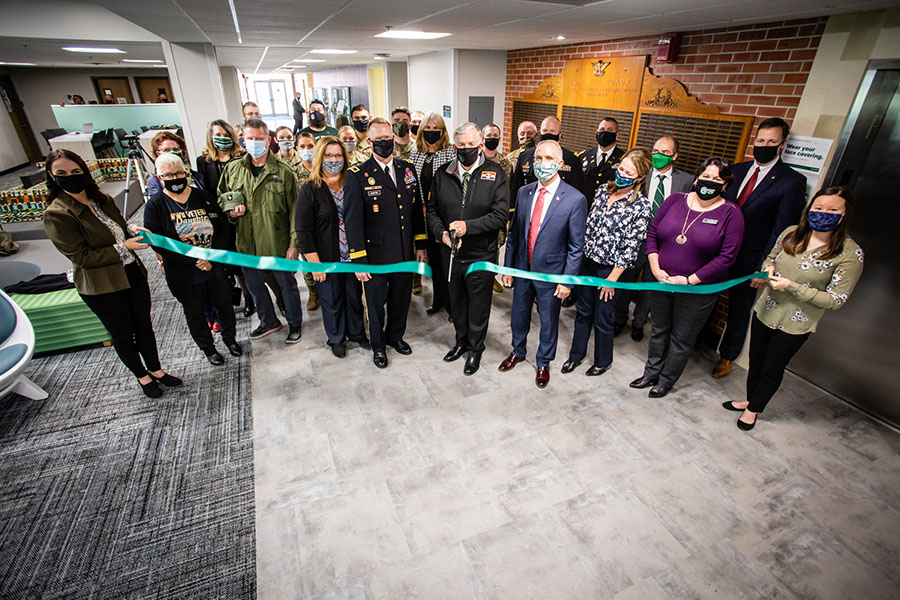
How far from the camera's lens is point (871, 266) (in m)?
2.94

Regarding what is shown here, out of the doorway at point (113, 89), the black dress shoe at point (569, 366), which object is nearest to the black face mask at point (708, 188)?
the black dress shoe at point (569, 366)

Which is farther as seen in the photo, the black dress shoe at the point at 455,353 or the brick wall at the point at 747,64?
the black dress shoe at the point at 455,353

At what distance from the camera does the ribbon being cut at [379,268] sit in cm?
284

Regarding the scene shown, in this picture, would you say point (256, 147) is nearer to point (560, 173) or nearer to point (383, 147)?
point (383, 147)

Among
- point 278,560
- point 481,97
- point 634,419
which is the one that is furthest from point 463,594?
point 481,97

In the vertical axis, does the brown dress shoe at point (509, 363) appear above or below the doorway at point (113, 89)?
below

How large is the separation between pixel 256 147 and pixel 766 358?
394 cm

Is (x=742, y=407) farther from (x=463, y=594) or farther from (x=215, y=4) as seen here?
(x=215, y=4)

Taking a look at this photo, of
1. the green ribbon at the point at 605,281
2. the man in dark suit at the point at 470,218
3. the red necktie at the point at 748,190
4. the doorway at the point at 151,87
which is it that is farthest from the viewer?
the doorway at the point at 151,87

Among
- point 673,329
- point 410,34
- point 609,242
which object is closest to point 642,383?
point 673,329

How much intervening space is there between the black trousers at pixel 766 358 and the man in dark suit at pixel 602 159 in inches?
74.2

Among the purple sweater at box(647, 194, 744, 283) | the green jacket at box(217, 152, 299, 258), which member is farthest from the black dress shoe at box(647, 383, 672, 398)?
the green jacket at box(217, 152, 299, 258)

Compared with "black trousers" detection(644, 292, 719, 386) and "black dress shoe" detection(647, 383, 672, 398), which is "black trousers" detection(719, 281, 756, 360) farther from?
"black dress shoe" detection(647, 383, 672, 398)

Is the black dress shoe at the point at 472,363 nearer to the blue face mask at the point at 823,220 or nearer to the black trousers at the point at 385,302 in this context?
the black trousers at the point at 385,302
